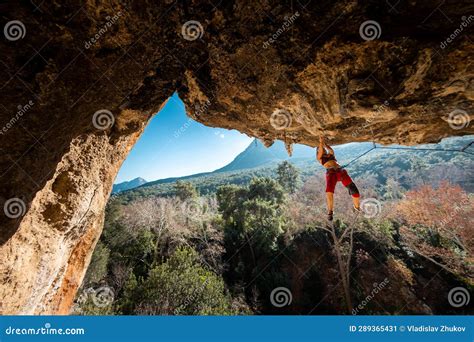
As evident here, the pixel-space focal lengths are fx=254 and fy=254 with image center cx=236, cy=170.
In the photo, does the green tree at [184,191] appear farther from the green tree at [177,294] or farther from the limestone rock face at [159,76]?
the limestone rock face at [159,76]

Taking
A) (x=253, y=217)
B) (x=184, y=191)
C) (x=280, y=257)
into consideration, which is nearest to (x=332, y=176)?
(x=280, y=257)

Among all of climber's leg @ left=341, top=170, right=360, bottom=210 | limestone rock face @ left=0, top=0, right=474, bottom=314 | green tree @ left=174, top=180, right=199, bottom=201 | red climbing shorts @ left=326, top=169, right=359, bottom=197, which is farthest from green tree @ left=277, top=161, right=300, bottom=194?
limestone rock face @ left=0, top=0, right=474, bottom=314

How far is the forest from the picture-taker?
1418 centimetres

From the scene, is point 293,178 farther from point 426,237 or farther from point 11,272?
point 11,272

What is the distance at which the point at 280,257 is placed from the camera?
71.3 ft

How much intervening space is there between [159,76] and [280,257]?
19.6 m

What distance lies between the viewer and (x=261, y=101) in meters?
5.61

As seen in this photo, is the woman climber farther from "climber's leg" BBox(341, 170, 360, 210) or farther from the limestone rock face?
the limestone rock face

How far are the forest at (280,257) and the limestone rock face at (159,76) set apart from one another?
9.96 meters

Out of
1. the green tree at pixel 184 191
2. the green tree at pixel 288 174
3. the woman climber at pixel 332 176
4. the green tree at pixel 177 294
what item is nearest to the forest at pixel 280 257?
the green tree at pixel 177 294

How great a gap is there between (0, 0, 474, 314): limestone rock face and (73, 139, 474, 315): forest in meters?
9.96

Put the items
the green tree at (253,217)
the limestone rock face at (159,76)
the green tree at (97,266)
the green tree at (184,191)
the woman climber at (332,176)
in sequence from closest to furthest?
the limestone rock face at (159,76), the woman climber at (332,176), the green tree at (97,266), the green tree at (253,217), the green tree at (184,191)

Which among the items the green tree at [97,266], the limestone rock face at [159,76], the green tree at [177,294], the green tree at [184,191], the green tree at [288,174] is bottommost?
the green tree at [177,294]

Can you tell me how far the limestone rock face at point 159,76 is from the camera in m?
3.57
